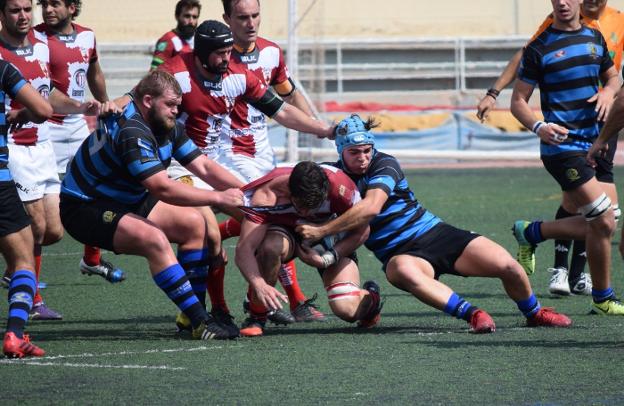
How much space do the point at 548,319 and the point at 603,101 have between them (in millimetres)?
1591

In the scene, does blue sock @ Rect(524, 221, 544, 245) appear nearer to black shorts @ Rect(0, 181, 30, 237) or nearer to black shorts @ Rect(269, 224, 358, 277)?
black shorts @ Rect(269, 224, 358, 277)

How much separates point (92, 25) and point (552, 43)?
50.8 ft

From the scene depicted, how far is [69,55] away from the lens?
31.7 feet

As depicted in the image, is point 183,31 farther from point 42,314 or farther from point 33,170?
point 42,314

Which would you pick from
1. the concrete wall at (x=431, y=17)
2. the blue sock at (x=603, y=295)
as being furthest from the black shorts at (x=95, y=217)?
the concrete wall at (x=431, y=17)

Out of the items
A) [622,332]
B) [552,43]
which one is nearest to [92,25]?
[552,43]

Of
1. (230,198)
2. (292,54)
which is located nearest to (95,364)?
(230,198)

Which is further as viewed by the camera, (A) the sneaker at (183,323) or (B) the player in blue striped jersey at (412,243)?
(A) the sneaker at (183,323)

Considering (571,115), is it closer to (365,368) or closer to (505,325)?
(505,325)

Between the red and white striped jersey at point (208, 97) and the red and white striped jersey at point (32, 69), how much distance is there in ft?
3.48

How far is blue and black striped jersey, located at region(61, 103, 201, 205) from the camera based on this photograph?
22.5 ft

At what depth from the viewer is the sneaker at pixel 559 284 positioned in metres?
8.69

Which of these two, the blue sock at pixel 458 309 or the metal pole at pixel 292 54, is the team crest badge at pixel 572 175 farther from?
the metal pole at pixel 292 54

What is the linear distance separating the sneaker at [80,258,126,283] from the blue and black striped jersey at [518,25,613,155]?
3.48m
